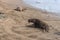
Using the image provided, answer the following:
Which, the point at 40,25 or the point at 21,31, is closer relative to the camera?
the point at 21,31

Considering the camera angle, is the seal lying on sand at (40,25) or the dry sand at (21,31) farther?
the seal lying on sand at (40,25)

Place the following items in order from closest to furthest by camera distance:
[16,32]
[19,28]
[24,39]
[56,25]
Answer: [24,39], [16,32], [19,28], [56,25]

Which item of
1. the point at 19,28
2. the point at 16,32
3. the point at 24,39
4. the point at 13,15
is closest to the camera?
the point at 24,39

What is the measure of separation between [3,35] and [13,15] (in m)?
2.09

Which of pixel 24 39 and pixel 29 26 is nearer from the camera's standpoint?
pixel 24 39

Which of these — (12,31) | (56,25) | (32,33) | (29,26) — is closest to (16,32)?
(12,31)

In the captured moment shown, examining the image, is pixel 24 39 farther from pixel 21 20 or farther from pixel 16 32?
pixel 21 20

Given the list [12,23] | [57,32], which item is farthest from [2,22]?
[57,32]

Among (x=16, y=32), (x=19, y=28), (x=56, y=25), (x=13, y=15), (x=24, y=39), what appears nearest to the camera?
(x=24, y=39)

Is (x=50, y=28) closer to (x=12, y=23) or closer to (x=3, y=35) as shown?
(x=12, y=23)

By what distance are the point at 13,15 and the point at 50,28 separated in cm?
164

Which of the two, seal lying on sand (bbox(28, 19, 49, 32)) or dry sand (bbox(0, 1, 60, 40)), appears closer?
dry sand (bbox(0, 1, 60, 40))

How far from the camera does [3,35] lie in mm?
4293

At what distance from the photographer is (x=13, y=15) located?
6.32 meters
